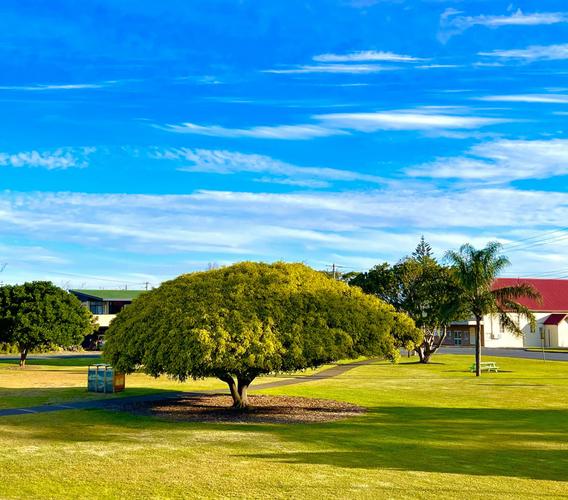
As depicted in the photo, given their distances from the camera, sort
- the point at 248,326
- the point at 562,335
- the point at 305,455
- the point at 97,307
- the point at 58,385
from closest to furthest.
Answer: the point at 305,455, the point at 248,326, the point at 58,385, the point at 97,307, the point at 562,335

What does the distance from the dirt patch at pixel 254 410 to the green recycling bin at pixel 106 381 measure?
448cm

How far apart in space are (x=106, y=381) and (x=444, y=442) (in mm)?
18747

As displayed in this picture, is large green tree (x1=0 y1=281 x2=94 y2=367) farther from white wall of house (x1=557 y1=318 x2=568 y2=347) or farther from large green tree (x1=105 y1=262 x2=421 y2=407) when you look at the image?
white wall of house (x1=557 y1=318 x2=568 y2=347)

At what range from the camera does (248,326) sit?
2191 cm

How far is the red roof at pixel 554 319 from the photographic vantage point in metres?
86.9

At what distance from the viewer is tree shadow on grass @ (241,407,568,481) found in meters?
A: 15.2

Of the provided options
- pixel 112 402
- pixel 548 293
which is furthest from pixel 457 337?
pixel 112 402

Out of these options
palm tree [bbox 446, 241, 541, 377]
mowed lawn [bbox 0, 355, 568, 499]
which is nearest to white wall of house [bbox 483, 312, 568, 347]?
palm tree [bbox 446, 241, 541, 377]

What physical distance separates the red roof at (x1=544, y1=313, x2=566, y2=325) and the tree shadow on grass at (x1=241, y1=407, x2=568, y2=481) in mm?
67476

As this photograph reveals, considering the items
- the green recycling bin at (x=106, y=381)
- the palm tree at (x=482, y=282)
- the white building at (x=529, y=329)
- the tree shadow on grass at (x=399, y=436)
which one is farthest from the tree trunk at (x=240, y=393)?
the white building at (x=529, y=329)

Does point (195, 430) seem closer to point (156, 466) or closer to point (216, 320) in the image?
point (216, 320)

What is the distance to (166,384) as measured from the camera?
36.2 metres

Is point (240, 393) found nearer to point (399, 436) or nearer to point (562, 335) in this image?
point (399, 436)

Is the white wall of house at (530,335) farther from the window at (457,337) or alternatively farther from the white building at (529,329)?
the window at (457,337)
